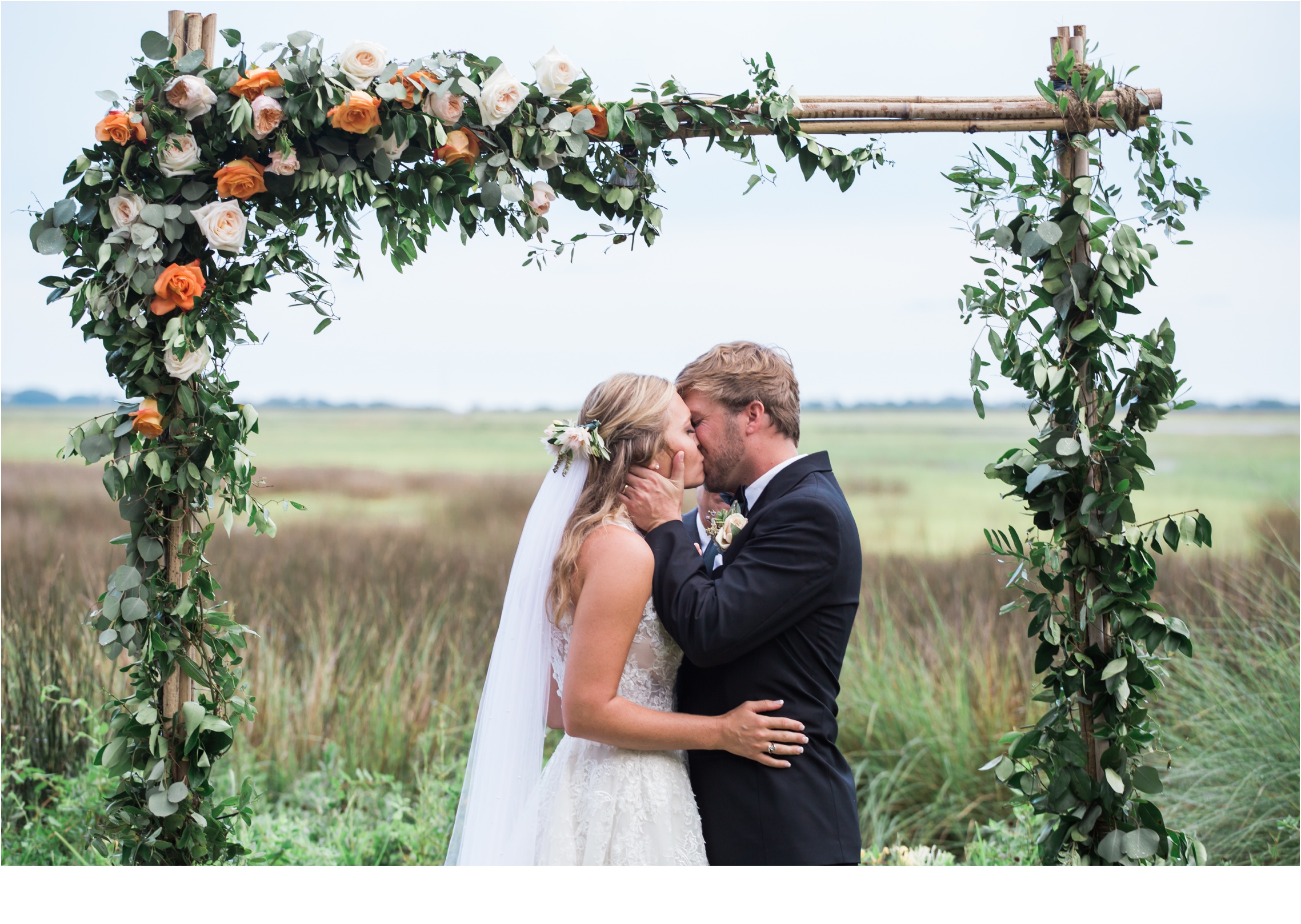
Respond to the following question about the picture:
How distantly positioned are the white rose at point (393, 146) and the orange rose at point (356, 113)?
0.06 metres

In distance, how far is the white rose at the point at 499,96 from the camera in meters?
2.52

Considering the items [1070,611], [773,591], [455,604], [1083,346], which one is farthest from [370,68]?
[455,604]

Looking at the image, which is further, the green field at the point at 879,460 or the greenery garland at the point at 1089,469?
the green field at the point at 879,460

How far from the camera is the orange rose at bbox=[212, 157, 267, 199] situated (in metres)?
2.46

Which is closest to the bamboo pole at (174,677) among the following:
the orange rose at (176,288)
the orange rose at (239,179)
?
the orange rose at (176,288)

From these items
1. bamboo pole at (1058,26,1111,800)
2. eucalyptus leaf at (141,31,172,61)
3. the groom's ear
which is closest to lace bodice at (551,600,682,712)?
the groom's ear

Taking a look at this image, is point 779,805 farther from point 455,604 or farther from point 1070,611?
point 455,604

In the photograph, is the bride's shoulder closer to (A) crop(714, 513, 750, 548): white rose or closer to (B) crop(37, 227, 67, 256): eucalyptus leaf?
(A) crop(714, 513, 750, 548): white rose

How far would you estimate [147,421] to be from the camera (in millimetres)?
2473

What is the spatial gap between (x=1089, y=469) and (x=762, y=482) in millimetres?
944

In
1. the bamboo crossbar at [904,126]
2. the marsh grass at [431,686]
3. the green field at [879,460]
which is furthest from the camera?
the green field at [879,460]

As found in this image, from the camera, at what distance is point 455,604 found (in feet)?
17.8

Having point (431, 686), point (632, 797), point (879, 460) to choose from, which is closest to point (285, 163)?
point (632, 797)

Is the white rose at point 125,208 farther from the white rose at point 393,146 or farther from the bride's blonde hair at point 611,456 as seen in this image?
the bride's blonde hair at point 611,456
